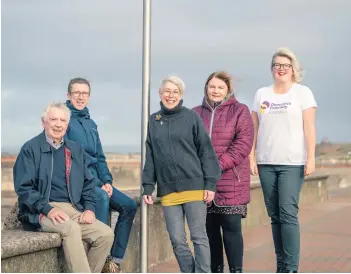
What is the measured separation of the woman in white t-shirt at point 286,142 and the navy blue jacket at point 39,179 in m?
1.55

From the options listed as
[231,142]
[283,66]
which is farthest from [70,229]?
[283,66]

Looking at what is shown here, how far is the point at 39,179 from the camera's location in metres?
5.39

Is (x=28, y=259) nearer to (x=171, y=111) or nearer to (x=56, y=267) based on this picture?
(x=56, y=267)

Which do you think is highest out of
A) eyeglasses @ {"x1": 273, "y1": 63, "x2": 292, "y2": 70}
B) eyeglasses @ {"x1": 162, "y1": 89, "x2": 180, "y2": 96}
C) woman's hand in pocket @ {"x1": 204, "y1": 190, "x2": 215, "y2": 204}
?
eyeglasses @ {"x1": 273, "y1": 63, "x2": 292, "y2": 70}

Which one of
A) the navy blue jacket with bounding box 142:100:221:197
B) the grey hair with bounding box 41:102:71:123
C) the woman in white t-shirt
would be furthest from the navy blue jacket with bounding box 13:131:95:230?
the woman in white t-shirt

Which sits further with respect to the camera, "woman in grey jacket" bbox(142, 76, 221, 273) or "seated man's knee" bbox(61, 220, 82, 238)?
"woman in grey jacket" bbox(142, 76, 221, 273)

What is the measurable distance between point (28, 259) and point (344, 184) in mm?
24181

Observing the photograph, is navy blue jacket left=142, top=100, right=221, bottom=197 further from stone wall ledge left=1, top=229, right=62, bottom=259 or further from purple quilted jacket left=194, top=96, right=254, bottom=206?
stone wall ledge left=1, top=229, right=62, bottom=259

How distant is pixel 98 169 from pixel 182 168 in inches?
33.5

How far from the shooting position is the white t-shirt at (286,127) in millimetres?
6148

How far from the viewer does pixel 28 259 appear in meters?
5.29

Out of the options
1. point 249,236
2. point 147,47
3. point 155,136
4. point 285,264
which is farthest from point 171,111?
point 249,236

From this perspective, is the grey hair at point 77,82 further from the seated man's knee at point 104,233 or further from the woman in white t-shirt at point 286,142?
the woman in white t-shirt at point 286,142

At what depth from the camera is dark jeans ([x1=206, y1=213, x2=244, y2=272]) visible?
6035 millimetres
